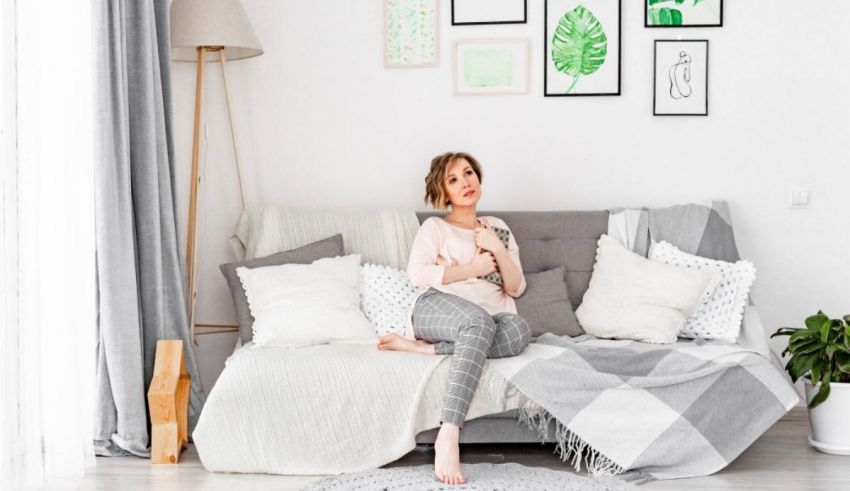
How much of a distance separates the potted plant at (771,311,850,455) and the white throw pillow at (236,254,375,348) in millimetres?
1540

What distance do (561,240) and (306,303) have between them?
3.51 ft

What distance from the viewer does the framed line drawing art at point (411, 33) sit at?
13.2 ft

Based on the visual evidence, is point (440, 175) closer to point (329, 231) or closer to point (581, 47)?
point (329, 231)

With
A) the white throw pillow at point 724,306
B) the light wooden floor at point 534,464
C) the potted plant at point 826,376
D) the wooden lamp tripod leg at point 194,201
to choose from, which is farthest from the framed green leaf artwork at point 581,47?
the light wooden floor at point 534,464

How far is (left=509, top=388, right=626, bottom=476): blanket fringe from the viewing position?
9.95ft

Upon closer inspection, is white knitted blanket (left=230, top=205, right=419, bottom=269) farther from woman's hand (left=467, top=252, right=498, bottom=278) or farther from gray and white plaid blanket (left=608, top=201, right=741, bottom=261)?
gray and white plaid blanket (left=608, top=201, right=741, bottom=261)

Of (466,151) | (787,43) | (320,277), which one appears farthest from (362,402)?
(787,43)

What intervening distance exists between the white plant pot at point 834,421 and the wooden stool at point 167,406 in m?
2.23

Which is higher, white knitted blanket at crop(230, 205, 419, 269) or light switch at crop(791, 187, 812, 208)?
light switch at crop(791, 187, 812, 208)

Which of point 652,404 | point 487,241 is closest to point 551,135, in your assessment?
point 487,241

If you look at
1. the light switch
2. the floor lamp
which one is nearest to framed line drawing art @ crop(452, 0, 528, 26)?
the floor lamp

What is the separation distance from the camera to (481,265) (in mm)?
3451

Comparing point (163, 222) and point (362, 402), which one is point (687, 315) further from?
point (163, 222)

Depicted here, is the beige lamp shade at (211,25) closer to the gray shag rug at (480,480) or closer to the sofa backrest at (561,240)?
the sofa backrest at (561,240)
